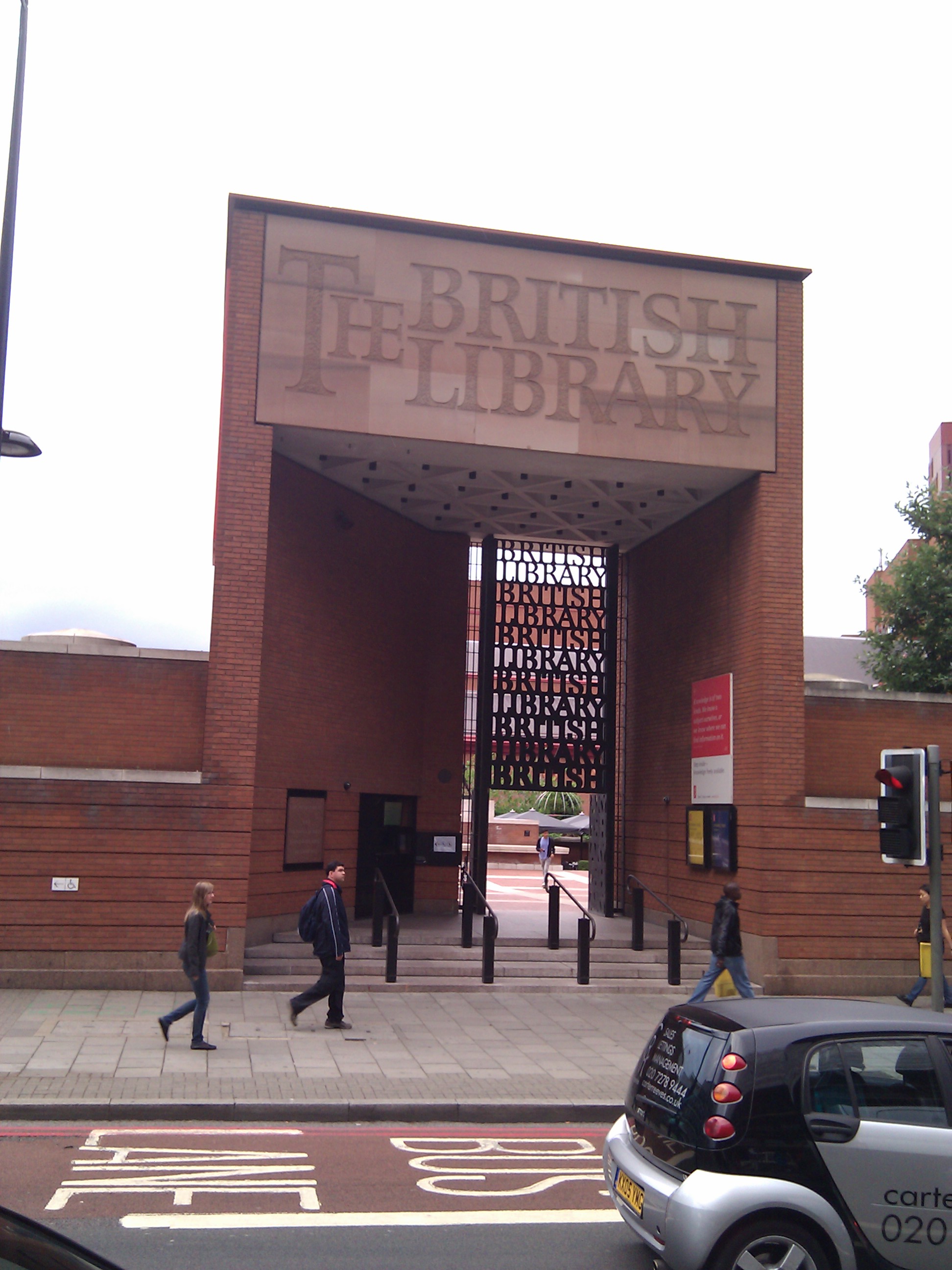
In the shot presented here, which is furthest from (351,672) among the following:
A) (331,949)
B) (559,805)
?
(559,805)

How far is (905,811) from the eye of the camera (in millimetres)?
8523

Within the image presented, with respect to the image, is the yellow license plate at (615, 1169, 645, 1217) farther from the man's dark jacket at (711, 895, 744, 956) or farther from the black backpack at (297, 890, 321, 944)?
the man's dark jacket at (711, 895, 744, 956)

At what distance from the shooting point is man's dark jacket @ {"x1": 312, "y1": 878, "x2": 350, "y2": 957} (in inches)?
456

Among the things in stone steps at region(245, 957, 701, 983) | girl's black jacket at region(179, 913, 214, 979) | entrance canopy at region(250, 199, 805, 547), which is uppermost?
entrance canopy at region(250, 199, 805, 547)

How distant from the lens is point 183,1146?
7832 millimetres

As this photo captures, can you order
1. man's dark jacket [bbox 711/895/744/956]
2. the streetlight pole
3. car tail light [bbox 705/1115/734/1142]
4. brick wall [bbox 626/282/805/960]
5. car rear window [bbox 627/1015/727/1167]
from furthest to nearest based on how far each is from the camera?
brick wall [bbox 626/282/805/960]
man's dark jacket [bbox 711/895/744/956]
the streetlight pole
car rear window [bbox 627/1015/727/1167]
car tail light [bbox 705/1115/734/1142]

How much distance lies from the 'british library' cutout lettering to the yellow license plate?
1107cm

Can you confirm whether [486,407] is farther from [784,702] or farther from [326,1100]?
[326,1100]

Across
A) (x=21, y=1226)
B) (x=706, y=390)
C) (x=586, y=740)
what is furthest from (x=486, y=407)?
(x=21, y=1226)

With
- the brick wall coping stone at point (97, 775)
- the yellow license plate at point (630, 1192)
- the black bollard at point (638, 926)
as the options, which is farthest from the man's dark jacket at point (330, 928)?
the yellow license plate at point (630, 1192)

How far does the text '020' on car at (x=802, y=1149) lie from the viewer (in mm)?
4906

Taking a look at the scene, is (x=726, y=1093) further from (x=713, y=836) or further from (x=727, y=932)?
(x=713, y=836)

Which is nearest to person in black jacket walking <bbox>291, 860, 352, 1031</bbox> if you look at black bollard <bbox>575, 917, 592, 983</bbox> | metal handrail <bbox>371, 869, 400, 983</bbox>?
metal handrail <bbox>371, 869, 400, 983</bbox>

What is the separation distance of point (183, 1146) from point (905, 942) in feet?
36.0
